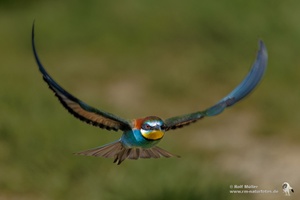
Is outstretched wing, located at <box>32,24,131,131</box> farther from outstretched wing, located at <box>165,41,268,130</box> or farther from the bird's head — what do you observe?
outstretched wing, located at <box>165,41,268,130</box>

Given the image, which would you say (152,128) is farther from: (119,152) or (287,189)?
(287,189)

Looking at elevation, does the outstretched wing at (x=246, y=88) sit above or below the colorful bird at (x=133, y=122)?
above

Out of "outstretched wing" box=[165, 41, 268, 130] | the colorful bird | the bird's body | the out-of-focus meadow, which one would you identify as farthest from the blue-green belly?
the bird's body

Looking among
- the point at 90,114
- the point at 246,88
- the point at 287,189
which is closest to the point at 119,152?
the point at 90,114

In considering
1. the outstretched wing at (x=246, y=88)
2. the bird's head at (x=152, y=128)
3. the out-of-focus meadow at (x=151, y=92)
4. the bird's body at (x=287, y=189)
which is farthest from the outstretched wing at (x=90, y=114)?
the bird's body at (x=287, y=189)

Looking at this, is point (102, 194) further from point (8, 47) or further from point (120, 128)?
point (8, 47)

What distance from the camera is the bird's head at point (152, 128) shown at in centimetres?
315

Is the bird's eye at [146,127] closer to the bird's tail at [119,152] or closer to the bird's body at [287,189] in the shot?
the bird's tail at [119,152]

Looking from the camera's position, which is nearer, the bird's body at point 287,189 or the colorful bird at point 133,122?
the colorful bird at point 133,122

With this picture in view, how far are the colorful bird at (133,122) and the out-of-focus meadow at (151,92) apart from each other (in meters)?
1.68

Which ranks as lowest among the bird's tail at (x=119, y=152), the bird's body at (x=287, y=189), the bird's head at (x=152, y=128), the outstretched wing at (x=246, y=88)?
the bird's head at (x=152, y=128)

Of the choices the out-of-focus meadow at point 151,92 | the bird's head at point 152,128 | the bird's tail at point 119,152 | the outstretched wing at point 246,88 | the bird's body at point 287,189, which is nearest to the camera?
the bird's head at point 152,128

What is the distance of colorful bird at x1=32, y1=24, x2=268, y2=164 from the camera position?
316 cm

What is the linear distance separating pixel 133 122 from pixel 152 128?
0.25 m
